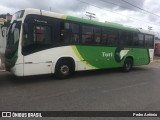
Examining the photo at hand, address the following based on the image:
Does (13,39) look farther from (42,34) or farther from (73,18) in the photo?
(73,18)

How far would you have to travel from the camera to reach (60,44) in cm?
1095

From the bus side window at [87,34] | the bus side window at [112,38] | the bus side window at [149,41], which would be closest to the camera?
the bus side window at [87,34]

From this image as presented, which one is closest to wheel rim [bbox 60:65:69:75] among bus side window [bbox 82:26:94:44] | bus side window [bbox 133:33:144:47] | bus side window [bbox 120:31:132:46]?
bus side window [bbox 82:26:94:44]

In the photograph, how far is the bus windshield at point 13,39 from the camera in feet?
31.9

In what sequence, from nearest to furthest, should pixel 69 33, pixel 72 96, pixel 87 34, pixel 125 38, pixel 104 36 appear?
pixel 72 96, pixel 69 33, pixel 87 34, pixel 104 36, pixel 125 38

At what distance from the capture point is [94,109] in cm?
656

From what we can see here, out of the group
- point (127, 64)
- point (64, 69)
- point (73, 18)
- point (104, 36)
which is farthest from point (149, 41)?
point (64, 69)

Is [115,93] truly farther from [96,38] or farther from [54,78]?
[96,38]

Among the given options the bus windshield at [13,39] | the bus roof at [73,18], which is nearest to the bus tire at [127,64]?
the bus roof at [73,18]

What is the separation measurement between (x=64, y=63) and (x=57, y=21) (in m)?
1.97

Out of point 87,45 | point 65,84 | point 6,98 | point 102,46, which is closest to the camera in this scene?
point 6,98

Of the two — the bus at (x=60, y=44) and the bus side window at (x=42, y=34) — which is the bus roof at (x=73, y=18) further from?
the bus side window at (x=42, y=34)

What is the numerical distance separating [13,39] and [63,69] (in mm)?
2652

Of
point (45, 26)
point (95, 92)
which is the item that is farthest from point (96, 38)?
→ point (95, 92)
